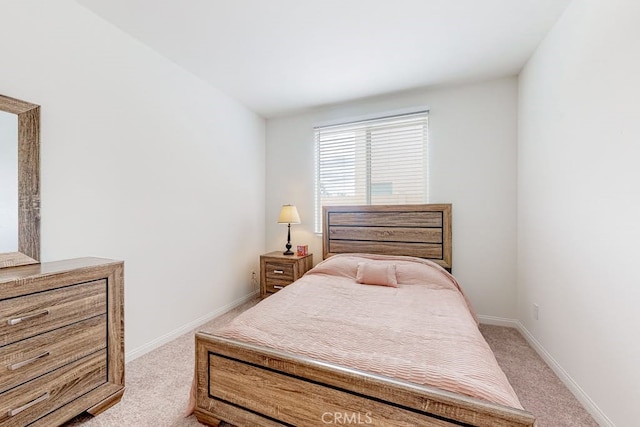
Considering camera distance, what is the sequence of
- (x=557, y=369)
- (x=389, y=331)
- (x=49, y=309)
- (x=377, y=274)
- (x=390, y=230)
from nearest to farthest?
1. (x=49, y=309)
2. (x=389, y=331)
3. (x=557, y=369)
4. (x=377, y=274)
5. (x=390, y=230)

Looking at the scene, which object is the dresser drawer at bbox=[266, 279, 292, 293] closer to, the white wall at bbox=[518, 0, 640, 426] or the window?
the window

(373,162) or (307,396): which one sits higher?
A: (373,162)

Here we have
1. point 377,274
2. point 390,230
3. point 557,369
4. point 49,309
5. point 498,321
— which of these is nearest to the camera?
point 49,309

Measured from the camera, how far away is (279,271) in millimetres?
3205

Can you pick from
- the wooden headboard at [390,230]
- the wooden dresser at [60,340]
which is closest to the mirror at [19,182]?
the wooden dresser at [60,340]

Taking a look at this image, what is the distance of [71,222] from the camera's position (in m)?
1.81

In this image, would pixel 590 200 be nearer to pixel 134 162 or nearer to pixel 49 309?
pixel 49 309

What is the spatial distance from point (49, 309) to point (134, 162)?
124 centimetres

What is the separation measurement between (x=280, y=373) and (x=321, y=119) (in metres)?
3.07

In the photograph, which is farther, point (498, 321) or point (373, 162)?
point (373, 162)


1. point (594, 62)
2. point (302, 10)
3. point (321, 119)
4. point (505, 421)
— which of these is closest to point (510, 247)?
point (594, 62)

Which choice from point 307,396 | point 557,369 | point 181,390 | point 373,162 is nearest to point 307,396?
point 307,396

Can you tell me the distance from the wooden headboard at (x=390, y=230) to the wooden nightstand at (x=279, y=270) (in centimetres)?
39

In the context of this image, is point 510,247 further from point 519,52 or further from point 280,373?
point 280,373
